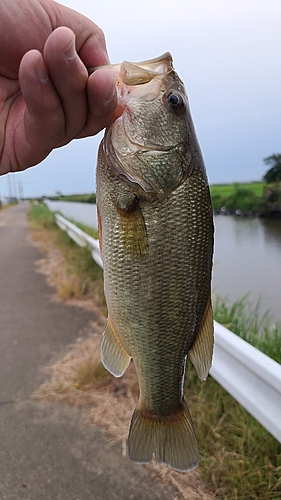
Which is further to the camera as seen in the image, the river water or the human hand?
the river water

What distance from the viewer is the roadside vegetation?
2990 mm

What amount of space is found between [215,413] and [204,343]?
199 cm

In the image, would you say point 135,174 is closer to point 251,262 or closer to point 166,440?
point 166,440

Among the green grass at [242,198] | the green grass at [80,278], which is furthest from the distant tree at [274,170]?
the green grass at [80,278]

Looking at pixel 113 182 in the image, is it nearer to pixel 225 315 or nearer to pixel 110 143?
pixel 110 143

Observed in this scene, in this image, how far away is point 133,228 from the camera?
5.77ft

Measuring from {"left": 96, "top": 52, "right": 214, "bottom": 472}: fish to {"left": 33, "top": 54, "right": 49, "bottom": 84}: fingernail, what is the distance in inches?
17.8

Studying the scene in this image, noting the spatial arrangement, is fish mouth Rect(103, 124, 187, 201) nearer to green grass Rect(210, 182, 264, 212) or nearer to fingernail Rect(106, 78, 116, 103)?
fingernail Rect(106, 78, 116, 103)

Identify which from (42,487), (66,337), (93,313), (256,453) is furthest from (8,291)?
(256,453)

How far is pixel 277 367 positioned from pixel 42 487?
6.20ft

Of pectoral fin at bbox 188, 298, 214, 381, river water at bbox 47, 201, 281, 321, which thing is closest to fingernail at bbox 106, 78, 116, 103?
pectoral fin at bbox 188, 298, 214, 381

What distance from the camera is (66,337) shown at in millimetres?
5844

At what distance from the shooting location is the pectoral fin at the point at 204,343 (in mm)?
1921

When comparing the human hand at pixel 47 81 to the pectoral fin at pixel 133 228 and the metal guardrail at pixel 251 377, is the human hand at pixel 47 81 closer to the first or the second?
the pectoral fin at pixel 133 228
